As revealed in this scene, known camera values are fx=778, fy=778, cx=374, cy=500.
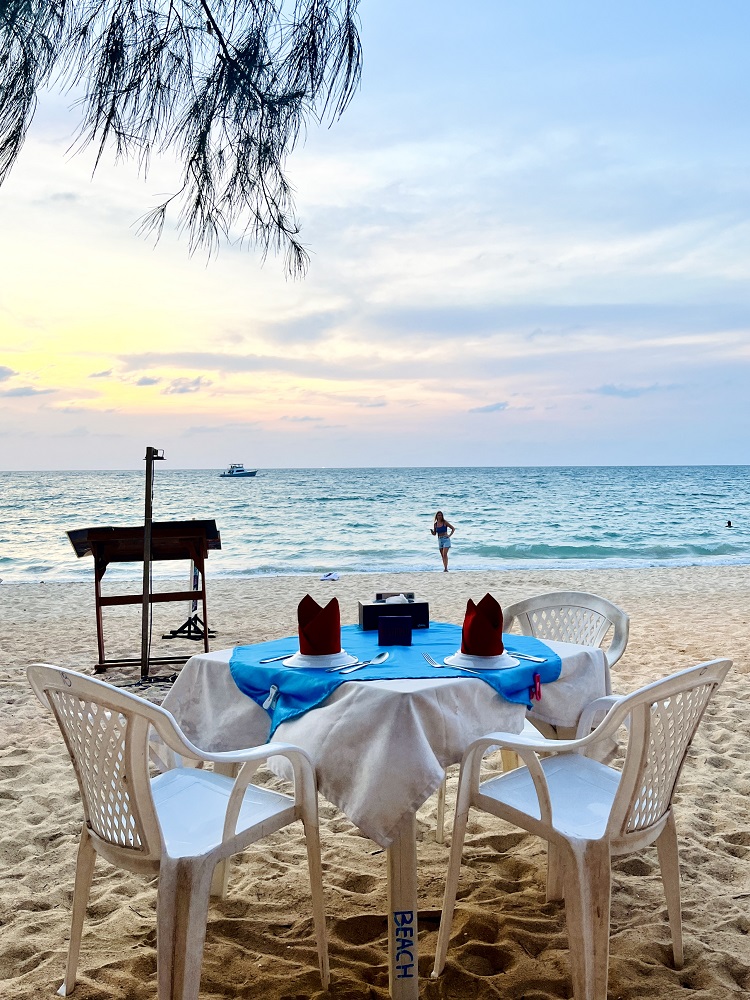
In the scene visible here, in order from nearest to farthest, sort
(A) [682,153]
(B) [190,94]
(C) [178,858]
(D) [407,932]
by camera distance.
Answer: (C) [178,858], (D) [407,932], (B) [190,94], (A) [682,153]

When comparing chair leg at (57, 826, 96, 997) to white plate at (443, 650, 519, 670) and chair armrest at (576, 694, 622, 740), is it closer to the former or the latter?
white plate at (443, 650, 519, 670)

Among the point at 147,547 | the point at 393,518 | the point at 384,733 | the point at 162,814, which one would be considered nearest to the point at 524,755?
the point at 384,733

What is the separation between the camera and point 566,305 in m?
25.5

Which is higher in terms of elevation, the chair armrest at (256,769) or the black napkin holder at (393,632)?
the black napkin holder at (393,632)

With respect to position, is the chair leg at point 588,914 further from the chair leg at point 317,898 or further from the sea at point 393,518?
the sea at point 393,518

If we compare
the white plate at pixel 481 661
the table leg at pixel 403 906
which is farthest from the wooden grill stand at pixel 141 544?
the table leg at pixel 403 906

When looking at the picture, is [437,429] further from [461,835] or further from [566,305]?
[461,835]

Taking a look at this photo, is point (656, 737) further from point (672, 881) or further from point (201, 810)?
point (201, 810)

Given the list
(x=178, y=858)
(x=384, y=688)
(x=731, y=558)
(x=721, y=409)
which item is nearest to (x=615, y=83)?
(x=384, y=688)

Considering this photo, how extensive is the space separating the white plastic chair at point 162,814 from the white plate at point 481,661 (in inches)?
18.7

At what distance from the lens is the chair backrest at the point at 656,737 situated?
5.41 feet

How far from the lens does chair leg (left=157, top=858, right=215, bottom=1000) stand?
5.03 feet

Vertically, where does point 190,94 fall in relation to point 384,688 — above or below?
above

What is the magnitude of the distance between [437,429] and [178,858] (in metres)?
35.5
